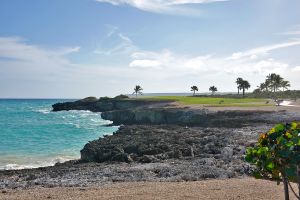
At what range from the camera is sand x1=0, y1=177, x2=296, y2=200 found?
679 inches

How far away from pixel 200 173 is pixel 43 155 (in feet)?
67.8

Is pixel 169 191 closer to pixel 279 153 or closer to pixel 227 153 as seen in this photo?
pixel 279 153

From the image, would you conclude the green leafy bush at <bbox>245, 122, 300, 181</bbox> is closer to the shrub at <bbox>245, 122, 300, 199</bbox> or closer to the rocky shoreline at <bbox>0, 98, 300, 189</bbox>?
the shrub at <bbox>245, 122, 300, 199</bbox>

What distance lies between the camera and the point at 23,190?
20391mm


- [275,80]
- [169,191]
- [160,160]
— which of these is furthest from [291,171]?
[275,80]

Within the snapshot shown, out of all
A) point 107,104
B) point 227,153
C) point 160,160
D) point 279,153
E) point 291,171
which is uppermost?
point 279,153

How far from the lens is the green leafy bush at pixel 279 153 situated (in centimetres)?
907

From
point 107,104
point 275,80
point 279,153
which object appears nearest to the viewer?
point 279,153

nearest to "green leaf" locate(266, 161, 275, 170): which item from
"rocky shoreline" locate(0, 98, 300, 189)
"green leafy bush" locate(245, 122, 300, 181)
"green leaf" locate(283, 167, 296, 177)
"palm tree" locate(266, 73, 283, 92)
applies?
"green leafy bush" locate(245, 122, 300, 181)

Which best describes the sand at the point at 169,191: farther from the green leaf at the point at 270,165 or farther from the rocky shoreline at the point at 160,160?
the green leaf at the point at 270,165

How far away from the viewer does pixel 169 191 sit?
1823 centimetres

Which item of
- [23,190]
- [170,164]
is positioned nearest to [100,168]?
[170,164]

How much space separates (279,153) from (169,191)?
9.73 m

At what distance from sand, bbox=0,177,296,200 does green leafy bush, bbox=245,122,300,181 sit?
23.2 ft
